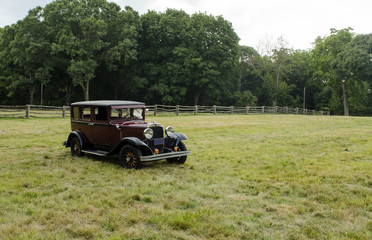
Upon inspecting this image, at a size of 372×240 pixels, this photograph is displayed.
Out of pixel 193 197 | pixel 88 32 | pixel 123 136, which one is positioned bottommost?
pixel 193 197

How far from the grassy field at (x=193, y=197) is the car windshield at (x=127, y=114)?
1237mm

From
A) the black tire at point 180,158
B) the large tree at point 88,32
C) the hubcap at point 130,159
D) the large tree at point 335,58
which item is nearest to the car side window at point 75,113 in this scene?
the hubcap at point 130,159

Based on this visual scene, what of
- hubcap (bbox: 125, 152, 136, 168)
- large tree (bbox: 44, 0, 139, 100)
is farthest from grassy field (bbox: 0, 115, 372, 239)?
large tree (bbox: 44, 0, 139, 100)

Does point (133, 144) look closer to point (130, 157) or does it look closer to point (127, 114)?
point (130, 157)

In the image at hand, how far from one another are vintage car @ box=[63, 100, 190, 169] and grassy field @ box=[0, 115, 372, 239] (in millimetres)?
328

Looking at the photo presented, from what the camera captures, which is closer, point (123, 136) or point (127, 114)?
point (123, 136)

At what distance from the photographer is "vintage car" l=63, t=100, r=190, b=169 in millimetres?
7055

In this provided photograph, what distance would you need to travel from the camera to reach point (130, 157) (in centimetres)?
705

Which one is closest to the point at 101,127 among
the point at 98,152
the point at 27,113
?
the point at 98,152

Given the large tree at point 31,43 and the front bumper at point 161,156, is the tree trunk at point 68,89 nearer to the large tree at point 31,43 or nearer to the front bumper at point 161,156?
the large tree at point 31,43

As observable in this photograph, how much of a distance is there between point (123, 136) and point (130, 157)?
0.72 meters

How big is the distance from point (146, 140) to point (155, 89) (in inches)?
1288

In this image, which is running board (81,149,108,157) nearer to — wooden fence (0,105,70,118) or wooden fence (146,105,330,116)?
wooden fence (0,105,70,118)

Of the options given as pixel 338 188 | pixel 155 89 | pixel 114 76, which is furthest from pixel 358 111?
pixel 338 188
